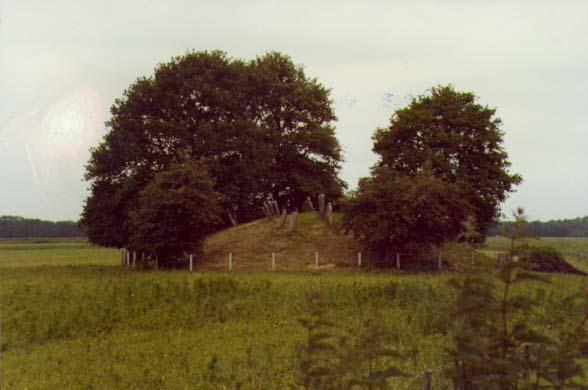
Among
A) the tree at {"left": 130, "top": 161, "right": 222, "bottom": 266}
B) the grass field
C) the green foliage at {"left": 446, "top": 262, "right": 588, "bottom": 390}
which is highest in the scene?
the tree at {"left": 130, "top": 161, "right": 222, "bottom": 266}

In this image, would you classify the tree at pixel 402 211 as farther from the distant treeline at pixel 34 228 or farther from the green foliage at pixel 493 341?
the distant treeline at pixel 34 228

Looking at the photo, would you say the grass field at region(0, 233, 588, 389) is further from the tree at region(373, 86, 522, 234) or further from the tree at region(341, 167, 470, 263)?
the tree at region(373, 86, 522, 234)

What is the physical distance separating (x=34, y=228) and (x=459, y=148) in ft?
392

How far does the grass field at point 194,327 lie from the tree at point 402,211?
11542mm

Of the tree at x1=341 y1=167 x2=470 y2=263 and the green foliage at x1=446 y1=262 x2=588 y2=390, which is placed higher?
the tree at x1=341 y1=167 x2=470 y2=263

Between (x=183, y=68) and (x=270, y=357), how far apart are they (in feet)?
132

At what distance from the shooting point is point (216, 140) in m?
48.7

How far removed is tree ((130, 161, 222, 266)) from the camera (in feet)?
124

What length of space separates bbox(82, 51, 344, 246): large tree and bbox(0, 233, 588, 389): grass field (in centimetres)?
1865

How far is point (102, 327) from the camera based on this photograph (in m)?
19.6

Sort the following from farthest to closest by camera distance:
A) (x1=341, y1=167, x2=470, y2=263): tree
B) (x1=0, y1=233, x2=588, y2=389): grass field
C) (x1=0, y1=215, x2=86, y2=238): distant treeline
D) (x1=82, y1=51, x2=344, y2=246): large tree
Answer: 1. (x1=0, y1=215, x2=86, y2=238): distant treeline
2. (x1=82, y1=51, x2=344, y2=246): large tree
3. (x1=341, y1=167, x2=470, y2=263): tree
4. (x1=0, y1=233, x2=588, y2=389): grass field

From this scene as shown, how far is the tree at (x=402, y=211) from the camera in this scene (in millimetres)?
36719

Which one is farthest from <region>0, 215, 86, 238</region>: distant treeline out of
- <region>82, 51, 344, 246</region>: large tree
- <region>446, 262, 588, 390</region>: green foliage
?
<region>446, 262, 588, 390</region>: green foliage

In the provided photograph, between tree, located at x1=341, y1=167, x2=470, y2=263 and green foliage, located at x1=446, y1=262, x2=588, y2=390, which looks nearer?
green foliage, located at x1=446, y1=262, x2=588, y2=390
